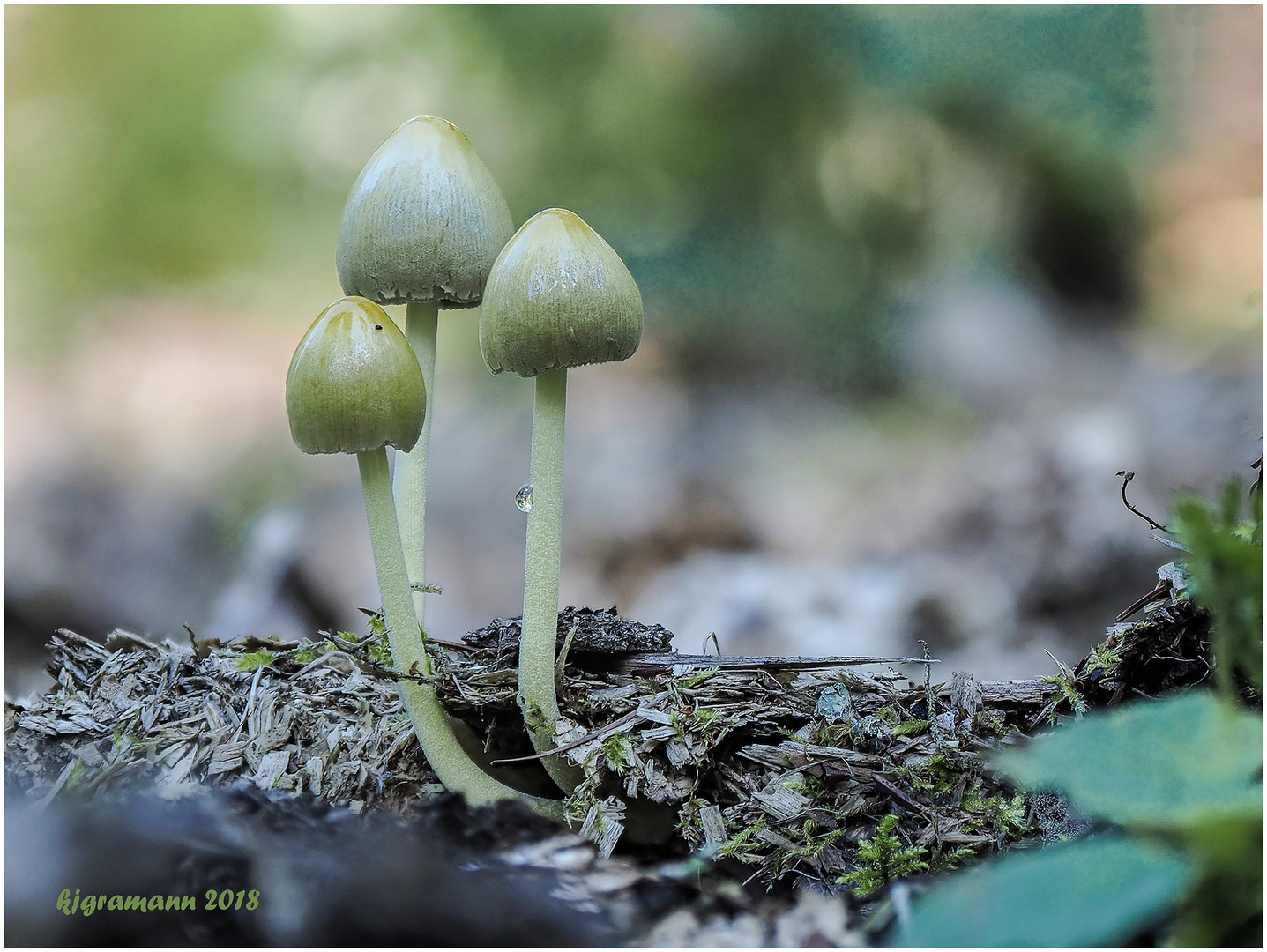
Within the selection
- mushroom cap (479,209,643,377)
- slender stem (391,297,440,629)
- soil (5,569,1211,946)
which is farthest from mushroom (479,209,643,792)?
slender stem (391,297,440,629)

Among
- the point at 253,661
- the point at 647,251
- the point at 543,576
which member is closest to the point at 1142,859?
the point at 543,576

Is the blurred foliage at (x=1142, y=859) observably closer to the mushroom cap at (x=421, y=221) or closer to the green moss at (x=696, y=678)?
the green moss at (x=696, y=678)

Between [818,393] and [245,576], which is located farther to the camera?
[818,393]

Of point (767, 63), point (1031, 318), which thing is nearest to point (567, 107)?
point (767, 63)

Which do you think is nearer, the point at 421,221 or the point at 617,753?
the point at 617,753

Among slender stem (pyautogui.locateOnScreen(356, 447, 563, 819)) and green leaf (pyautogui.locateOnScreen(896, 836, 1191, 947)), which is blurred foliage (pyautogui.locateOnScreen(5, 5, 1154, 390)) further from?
green leaf (pyautogui.locateOnScreen(896, 836, 1191, 947))

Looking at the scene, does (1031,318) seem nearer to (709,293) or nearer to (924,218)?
(924,218)

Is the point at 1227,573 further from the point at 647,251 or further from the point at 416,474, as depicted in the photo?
the point at 647,251
